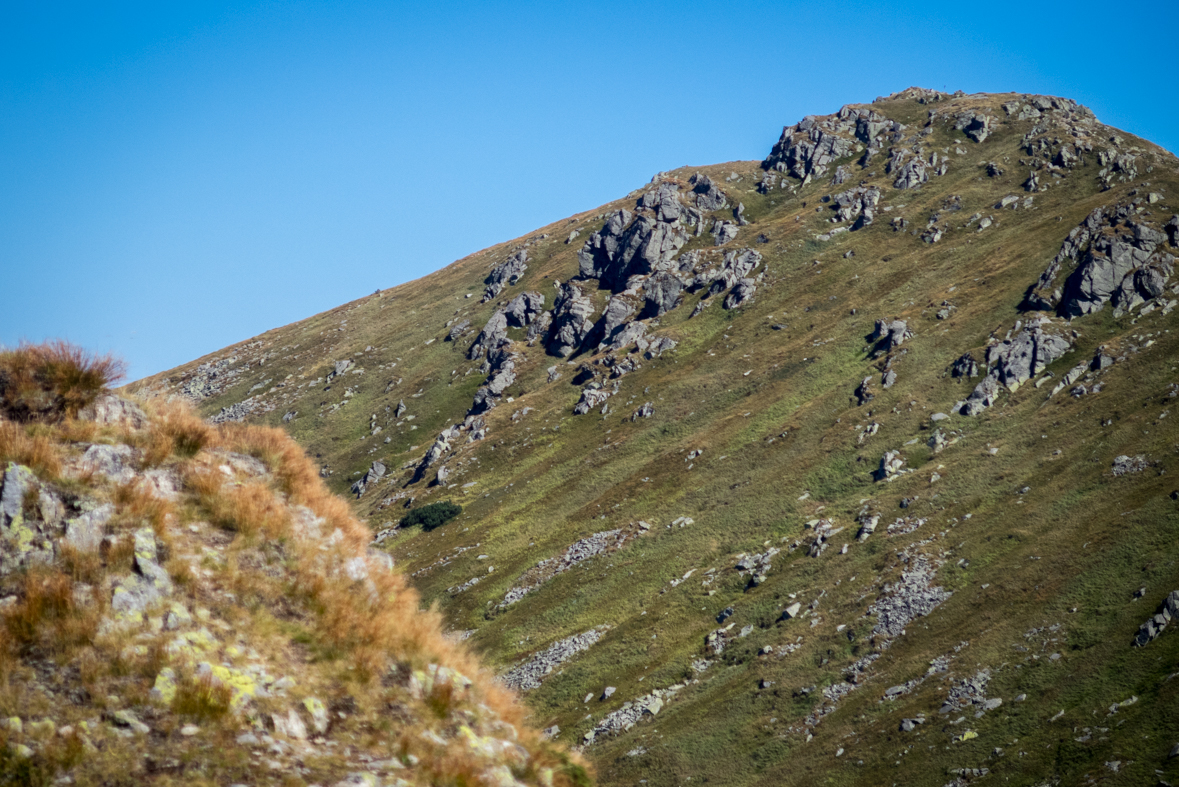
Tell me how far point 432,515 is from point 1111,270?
97760 mm

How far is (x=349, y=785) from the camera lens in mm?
8227

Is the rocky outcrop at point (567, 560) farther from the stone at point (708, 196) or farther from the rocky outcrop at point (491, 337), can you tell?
the stone at point (708, 196)

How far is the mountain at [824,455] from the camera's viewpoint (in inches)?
1759

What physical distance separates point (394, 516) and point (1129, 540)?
96508 mm

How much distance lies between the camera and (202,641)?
364 inches

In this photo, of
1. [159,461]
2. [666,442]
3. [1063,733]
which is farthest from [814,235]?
[159,461]

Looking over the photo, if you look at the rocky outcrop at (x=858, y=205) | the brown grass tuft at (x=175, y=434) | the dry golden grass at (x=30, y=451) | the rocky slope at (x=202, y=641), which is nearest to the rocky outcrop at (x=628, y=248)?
the rocky outcrop at (x=858, y=205)

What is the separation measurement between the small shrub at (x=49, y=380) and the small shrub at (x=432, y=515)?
97.4 meters

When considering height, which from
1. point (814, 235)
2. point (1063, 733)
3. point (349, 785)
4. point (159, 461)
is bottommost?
point (1063, 733)

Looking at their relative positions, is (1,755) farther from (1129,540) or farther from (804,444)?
(804,444)

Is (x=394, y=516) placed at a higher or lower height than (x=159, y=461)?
lower

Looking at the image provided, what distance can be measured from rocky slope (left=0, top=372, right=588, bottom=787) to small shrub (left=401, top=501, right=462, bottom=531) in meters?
97.5

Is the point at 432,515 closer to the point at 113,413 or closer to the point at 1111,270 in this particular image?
the point at 1111,270

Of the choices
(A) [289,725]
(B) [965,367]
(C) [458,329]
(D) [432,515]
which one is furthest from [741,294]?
(A) [289,725]
